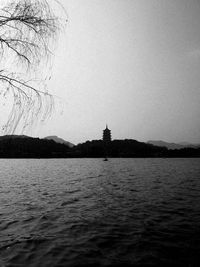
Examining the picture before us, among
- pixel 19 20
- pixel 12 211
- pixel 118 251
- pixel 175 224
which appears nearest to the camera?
pixel 19 20

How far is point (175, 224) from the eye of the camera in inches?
562

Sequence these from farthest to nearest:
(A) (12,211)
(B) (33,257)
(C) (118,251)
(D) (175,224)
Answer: (A) (12,211)
(D) (175,224)
(C) (118,251)
(B) (33,257)

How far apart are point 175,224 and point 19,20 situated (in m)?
14.2

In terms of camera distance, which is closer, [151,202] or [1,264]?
[1,264]

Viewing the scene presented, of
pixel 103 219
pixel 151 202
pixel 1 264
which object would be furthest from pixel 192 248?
pixel 151 202

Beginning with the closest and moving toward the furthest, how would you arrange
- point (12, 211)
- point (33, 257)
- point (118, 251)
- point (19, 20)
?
1. point (19, 20)
2. point (33, 257)
3. point (118, 251)
4. point (12, 211)

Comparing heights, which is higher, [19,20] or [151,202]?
[19,20]

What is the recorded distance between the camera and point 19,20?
556 centimetres

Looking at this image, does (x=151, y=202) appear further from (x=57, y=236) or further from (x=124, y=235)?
(x=57, y=236)

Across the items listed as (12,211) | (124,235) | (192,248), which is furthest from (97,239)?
(12,211)

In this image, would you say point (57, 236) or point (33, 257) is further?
point (57, 236)

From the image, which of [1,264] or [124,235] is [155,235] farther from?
[1,264]

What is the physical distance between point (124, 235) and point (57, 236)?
3750 millimetres

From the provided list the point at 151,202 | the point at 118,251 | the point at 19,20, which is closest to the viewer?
the point at 19,20
